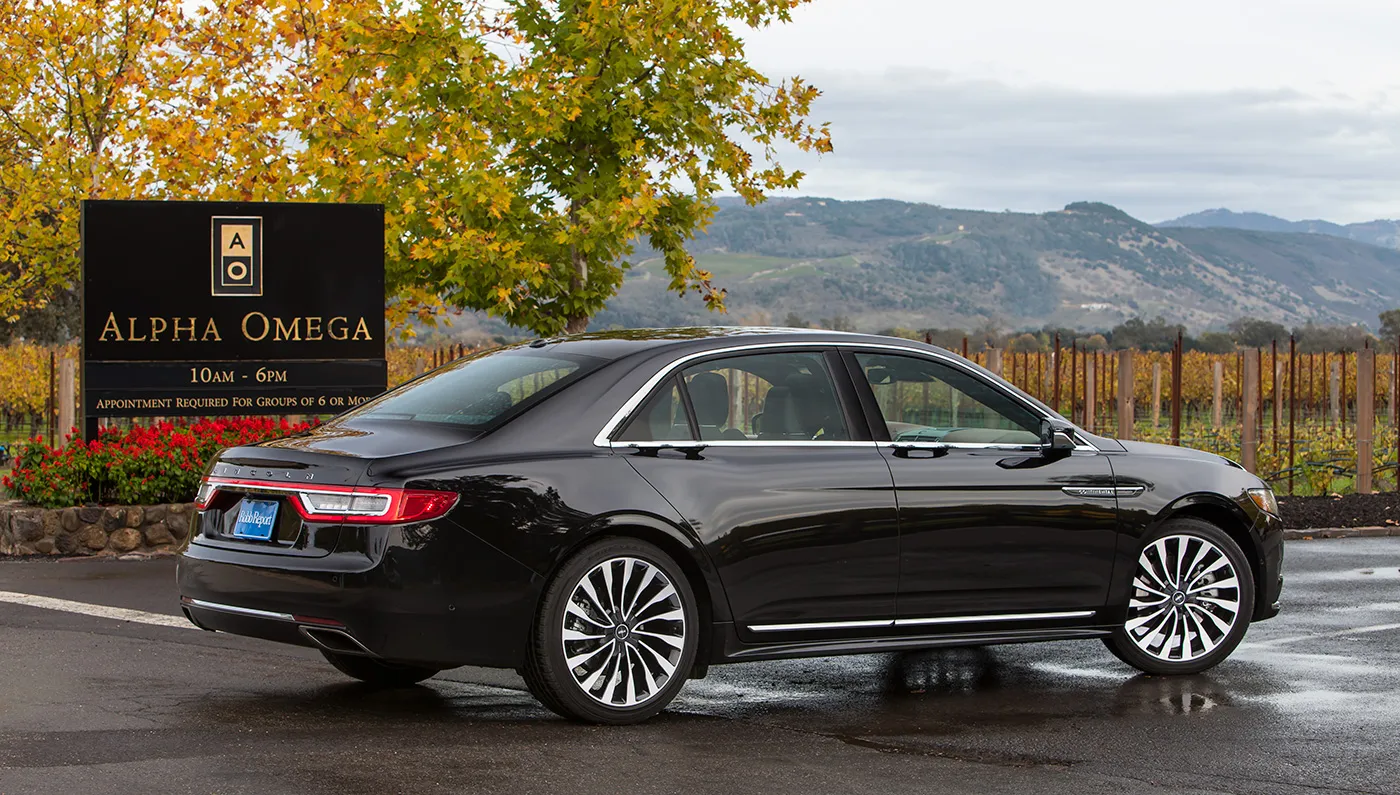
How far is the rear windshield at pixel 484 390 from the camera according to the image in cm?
719

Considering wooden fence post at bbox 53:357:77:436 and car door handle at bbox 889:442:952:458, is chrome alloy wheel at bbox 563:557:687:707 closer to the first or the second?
car door handle at bbox 889:442:952:458

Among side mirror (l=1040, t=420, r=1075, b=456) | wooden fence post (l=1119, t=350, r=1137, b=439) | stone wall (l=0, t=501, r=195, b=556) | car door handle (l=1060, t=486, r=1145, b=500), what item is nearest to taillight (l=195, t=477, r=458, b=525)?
side mirror (l=1040, t=420, r=1075, b=456)

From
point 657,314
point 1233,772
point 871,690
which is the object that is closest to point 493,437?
point 871,690

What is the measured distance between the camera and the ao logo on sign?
14.5 meters

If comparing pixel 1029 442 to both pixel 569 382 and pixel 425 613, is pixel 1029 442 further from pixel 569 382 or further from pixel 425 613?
pixel 425 613

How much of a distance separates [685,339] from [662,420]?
517mm

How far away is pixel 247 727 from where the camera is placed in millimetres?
6781

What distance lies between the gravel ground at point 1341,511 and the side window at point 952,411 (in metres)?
8.57

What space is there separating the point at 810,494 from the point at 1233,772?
2024 mm

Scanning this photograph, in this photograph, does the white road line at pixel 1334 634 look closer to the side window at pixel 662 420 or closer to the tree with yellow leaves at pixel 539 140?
the side window at pixel 662 420

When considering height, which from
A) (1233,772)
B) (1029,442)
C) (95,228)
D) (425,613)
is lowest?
(1233,772)


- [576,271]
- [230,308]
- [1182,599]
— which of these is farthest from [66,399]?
[1182,599]

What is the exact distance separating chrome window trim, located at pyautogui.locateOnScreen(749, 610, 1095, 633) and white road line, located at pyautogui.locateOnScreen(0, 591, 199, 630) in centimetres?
360

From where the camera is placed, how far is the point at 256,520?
273 inches
